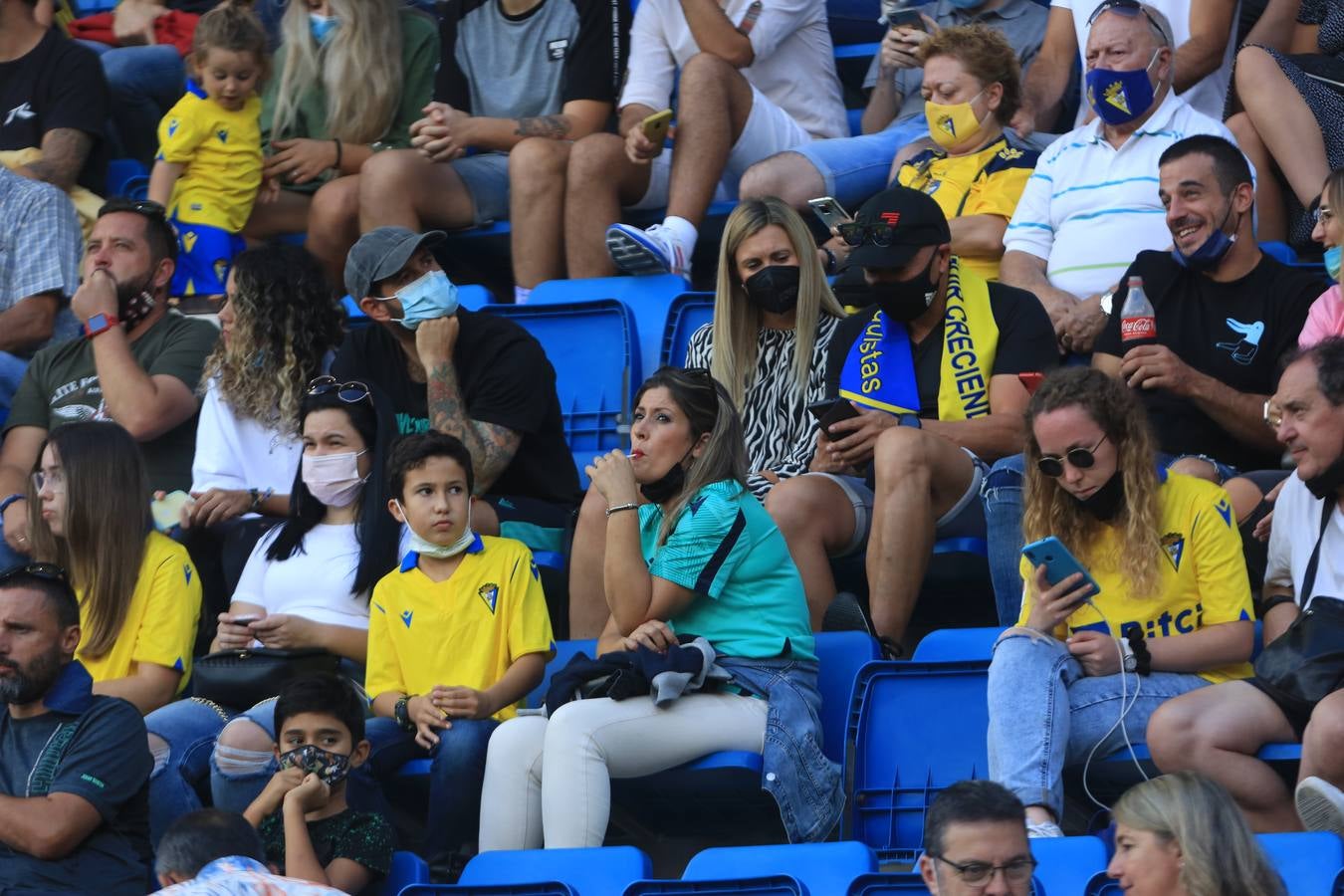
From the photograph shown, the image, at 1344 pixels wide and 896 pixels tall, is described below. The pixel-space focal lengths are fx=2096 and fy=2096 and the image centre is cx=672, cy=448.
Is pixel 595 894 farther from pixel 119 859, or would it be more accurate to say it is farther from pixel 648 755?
pixel 119 859

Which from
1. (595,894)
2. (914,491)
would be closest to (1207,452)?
(914,491)

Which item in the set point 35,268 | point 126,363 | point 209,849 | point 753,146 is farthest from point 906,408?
point 35,268

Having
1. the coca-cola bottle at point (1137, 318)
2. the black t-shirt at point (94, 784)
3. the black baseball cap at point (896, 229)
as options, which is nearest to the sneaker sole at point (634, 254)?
the black baseball cap at point (896, 229)

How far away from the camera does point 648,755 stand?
14.2ft

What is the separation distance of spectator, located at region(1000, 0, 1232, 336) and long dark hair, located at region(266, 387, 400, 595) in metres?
1.88

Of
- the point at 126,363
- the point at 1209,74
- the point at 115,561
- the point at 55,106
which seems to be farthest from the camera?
the point at 55,106

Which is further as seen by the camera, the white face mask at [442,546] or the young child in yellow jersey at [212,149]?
the young child in yellow jersey at [212,149]

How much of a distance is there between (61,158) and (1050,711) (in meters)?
4.37

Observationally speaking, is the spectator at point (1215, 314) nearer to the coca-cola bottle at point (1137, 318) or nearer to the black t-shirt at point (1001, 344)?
the coca-cola bottle at point (1137, 318)

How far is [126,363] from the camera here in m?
5.79

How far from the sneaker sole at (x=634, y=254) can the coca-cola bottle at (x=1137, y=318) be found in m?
1.61

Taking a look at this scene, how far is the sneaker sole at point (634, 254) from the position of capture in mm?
6266

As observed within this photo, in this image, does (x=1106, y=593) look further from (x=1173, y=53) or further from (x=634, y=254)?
(x=634, y=254)

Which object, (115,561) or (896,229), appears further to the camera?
(896,229)
